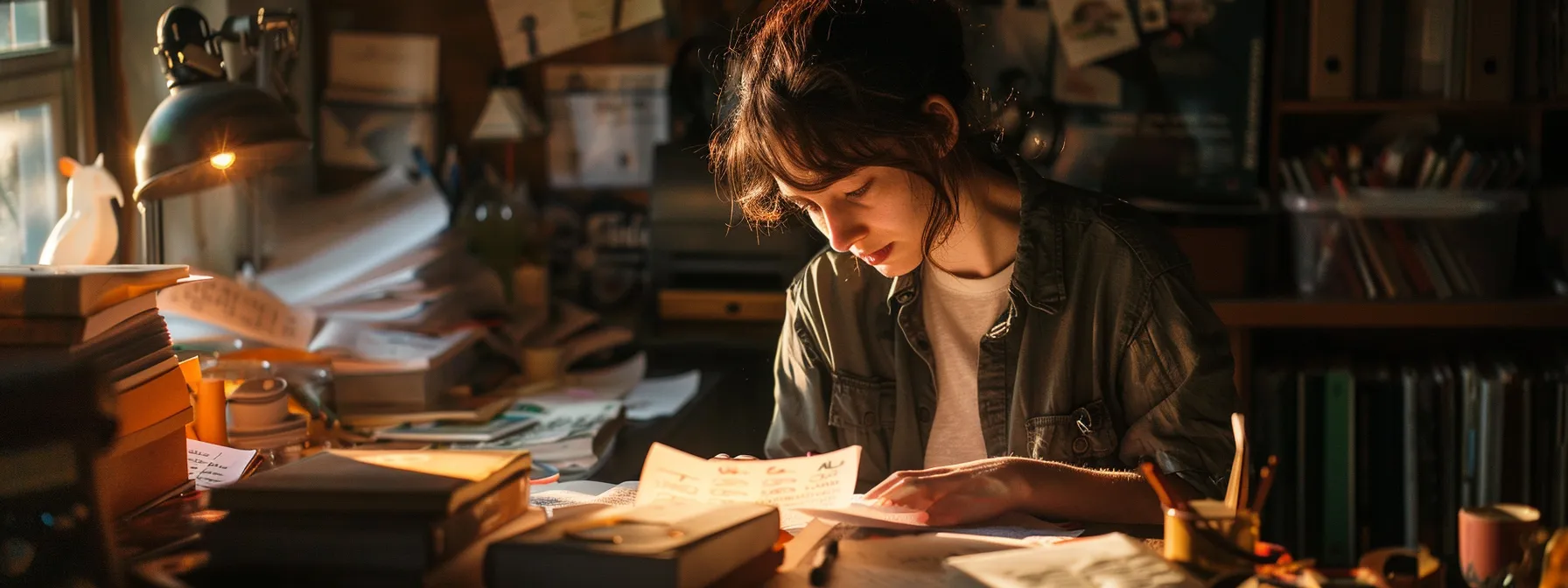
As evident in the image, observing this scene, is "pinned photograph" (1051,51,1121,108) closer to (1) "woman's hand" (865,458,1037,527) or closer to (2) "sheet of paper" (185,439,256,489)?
(1) "woman's hand" (865,458,1037,527)

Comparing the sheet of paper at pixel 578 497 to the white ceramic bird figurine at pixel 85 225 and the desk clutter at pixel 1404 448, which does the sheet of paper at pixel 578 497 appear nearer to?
the white ceramic bird figurine at pixel 85 225

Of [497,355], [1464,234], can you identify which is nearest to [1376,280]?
[1464,234]

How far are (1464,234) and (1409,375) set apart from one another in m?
0.27

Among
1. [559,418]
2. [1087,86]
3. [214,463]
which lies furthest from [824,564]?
[1087,86]

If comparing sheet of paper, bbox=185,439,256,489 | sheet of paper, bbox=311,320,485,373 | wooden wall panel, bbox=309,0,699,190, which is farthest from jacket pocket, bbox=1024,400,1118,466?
wooden wall panel, bbox=309,0,699,190

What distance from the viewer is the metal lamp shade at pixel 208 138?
4.66ft

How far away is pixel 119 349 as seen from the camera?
119cm

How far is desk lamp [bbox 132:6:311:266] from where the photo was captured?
1.42m

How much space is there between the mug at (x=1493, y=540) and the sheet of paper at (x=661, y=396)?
1.25 metres

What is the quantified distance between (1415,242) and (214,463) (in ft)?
6.68

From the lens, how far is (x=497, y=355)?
2.33 metres

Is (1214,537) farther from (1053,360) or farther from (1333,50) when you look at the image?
(1333,50)

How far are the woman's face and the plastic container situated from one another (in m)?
1.34

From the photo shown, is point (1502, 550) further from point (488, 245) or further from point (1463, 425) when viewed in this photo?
point (488, 245)
